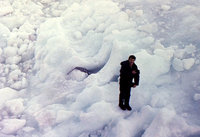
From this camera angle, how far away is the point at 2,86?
560 cm

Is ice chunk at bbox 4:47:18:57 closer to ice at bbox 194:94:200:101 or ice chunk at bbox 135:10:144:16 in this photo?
ice chunk at bbox 135:10:144:16

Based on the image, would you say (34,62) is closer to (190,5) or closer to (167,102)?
(167,102)

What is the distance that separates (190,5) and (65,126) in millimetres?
3739

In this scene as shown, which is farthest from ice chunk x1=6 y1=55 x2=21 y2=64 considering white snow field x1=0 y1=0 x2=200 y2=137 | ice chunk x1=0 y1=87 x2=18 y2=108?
ice chunk x1=0 y1=87 x2=18 y2=108

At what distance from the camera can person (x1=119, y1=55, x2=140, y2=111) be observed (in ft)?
14.1

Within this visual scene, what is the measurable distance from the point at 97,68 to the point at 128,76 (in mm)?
1379

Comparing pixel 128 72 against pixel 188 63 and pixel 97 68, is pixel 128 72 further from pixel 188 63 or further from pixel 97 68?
pixel 97 68

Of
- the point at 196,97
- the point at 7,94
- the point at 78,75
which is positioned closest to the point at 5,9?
the point at 7,94

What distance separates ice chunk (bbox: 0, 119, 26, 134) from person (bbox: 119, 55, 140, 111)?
68.8 inches

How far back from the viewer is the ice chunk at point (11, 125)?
4.74 metres

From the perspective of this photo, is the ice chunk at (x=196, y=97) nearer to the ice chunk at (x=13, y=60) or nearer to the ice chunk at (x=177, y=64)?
the ice chunk at (x=177, y=64)

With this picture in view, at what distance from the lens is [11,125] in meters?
4.79

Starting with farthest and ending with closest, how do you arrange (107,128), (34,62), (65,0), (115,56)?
(65,0) < (34,62) < (115,56) < (107,128)

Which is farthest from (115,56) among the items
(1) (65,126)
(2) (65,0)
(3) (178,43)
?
(2) (65,0)
